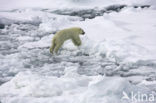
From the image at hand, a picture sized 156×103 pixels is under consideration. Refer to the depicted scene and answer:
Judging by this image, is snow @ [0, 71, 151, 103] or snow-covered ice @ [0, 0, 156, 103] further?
snow-covered ice @ [0, 0, 156, 103]

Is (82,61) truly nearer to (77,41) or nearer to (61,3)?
(77,41)

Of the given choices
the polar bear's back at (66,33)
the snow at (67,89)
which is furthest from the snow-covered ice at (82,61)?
the polar bear's back at (66,33)

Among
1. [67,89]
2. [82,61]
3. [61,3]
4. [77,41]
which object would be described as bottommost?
[82,61]

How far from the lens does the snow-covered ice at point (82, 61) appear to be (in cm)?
376

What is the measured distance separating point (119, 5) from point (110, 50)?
800 cm

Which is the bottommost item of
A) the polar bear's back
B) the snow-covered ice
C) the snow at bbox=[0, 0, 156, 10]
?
the snow-covered ice

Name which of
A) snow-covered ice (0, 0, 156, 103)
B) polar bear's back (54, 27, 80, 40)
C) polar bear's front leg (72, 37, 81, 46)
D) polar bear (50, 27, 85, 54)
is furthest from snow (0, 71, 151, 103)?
polar bear's front leg (72, 37, 81, 46)

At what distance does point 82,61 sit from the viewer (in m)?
6.16

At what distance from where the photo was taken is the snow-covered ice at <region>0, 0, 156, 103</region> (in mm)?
3756

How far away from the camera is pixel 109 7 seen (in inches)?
537

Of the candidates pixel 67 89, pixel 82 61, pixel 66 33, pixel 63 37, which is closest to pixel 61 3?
pixel 66 33

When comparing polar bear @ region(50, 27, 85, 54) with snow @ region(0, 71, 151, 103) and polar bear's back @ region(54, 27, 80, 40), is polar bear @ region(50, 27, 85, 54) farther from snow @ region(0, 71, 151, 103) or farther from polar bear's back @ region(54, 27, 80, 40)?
snow @ region(0, 71, 151, 103)

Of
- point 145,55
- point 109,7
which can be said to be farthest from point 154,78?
point 109,7

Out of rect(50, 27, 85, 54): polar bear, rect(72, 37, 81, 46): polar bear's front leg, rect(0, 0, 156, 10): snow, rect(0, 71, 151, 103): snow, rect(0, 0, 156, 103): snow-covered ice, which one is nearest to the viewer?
rect(0, 71, 151, 103): snow
